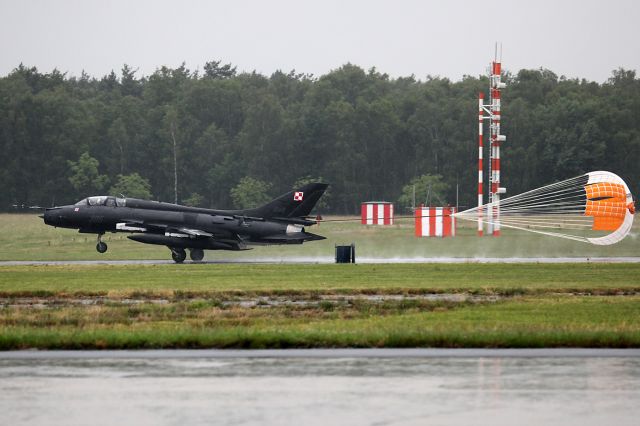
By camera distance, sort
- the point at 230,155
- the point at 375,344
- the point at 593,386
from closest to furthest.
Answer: the point at 593,386 < the point at 375,344 < the point at 230,155

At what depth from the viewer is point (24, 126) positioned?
360 feet

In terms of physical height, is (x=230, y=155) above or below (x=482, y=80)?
below

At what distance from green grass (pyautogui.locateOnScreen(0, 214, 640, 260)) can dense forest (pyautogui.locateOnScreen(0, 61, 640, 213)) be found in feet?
108

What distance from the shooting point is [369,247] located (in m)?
52.5

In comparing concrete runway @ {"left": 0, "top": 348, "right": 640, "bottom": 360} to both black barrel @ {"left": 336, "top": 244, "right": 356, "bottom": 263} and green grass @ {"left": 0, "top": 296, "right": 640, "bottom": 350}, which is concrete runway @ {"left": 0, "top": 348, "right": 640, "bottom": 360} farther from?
black barrel @ {"left": 336, "top": 244, "right": 356, "bottom": 263}

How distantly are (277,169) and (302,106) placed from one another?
44.7ft

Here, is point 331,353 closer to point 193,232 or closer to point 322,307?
point 322,307

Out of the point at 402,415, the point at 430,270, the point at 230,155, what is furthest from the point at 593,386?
the point at 230,155

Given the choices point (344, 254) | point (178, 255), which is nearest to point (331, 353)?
point (344, 254)

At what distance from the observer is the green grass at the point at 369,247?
49.1m

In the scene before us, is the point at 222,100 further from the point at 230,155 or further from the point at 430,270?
the point at 430,270

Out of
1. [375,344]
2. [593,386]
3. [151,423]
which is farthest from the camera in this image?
[375,344]

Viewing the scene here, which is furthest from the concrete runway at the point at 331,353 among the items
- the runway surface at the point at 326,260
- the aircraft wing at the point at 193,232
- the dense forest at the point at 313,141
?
the dense forest at the point at 313,141

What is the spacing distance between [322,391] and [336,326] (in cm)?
710
